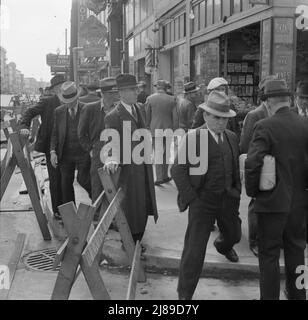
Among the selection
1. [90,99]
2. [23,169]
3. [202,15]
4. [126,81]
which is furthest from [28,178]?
[202,15]

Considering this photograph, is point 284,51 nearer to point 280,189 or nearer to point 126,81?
point 126,81

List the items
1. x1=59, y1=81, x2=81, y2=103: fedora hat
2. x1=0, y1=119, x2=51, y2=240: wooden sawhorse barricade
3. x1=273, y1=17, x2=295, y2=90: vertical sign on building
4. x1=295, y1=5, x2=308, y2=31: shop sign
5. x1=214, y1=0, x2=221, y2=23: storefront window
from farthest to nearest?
1. x1=214, y1=0, x2=221, y2=23: storefront window
2. x1=273, y1=17, x2=295, y2=90: vertical sign on building
3. x1=295, y1=5, x2=308, y2=31: shop sign
4. x1=59, y1=81, x2=81, y2=103: fedora hat
5. x1=0, y1=119, x2=51, y2=240: wooden sawhorse barricade

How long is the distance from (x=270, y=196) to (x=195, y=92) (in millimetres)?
5194

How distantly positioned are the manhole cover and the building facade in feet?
17.4

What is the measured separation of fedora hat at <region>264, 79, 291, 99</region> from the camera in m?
4.04

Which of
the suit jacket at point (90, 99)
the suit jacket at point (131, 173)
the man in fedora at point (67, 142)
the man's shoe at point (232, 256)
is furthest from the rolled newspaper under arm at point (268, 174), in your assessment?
the suit jacket at point (90, 99)

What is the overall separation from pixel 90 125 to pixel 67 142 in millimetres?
616

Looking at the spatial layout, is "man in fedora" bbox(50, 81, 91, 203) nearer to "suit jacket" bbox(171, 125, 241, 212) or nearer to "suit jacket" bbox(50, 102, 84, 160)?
"suit jacket" bbox(50, 102, 84, 160)

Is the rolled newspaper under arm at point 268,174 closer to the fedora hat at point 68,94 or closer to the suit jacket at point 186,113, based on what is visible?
the fedora hat at point 68,94

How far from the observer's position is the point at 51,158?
6.90 meters

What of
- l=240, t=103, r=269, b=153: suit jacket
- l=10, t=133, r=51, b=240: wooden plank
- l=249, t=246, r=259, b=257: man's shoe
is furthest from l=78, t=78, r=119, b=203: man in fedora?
l=249, t=246, r=259, b=257: man's shoe

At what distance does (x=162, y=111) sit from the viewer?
31.1ft
